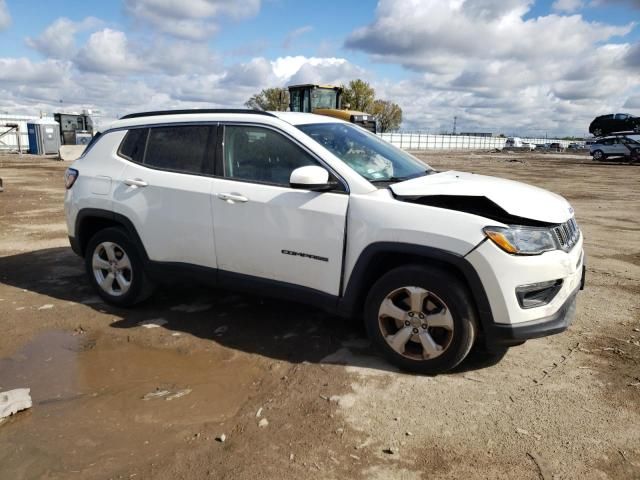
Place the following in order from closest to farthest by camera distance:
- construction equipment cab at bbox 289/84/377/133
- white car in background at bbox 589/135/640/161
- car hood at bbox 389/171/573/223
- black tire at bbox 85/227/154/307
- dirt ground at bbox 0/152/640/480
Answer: dirt ground at bbox 0/152/640/480 → car hood at bbox 389/171/573/223 → black tire at bbox 85/227/154/307 → construction equipment cab at bbox 289/84/377/133 → white car in background at bbox 589/135/640/161

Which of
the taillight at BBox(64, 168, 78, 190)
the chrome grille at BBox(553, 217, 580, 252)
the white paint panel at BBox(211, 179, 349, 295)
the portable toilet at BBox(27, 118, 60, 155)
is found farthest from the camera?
the portable toilet at BBox(27, 118, 60, 155)

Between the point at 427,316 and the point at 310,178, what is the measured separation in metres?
1.22

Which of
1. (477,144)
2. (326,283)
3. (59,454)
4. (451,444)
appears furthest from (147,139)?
(477,144)

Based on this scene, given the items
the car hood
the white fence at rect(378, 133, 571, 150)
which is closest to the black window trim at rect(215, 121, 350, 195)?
the car hood

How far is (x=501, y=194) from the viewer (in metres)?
3.43

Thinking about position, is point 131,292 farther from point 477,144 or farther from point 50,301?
point 477,144

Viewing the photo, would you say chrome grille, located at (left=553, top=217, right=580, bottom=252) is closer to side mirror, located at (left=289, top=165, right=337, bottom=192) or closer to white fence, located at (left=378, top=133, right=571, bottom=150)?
side mirror, located at (left=289, top=165, right=337, bottom=192)

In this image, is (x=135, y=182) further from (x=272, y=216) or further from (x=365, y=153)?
(x=365, y=153)

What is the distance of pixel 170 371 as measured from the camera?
147 inches

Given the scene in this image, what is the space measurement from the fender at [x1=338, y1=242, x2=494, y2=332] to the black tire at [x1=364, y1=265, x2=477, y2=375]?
74mm

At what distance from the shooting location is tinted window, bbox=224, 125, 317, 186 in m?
3.94

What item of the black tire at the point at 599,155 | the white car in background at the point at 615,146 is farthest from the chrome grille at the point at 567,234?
the black tire at the point at 599,155

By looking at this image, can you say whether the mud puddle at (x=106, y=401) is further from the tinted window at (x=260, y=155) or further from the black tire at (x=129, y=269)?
the tinted window at (x=260, y=155)

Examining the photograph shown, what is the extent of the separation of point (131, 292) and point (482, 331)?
3.16 m
